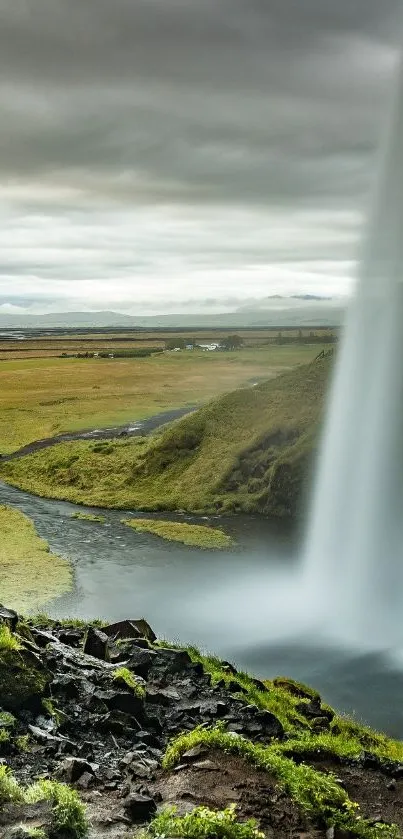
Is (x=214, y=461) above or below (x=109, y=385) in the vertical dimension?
below

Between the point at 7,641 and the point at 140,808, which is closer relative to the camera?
the point at 140,808

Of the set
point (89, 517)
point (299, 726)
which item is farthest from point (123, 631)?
point (89, 517)

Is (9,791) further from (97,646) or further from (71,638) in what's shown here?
(71,638)

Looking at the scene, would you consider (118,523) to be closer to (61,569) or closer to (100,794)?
(61,569)

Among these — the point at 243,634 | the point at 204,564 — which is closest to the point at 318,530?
the point at 204,564

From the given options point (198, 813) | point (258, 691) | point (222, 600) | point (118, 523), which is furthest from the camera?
point (118, 523)

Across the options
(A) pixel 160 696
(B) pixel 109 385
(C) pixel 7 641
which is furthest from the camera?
(B) pixel 109 385

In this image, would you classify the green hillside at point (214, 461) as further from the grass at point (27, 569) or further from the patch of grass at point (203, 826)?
the patch of grass at point (203, 826)
